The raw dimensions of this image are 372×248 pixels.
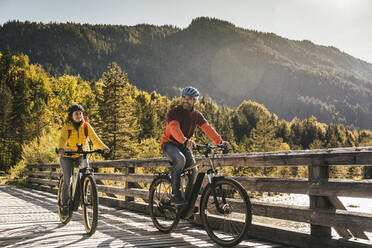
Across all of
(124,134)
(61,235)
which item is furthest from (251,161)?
(124,134)

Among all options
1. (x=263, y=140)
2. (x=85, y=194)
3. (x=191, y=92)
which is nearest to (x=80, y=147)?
(x=85, y=194)

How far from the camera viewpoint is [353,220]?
3830mm

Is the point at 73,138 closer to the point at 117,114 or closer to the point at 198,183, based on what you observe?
the point at 198,183

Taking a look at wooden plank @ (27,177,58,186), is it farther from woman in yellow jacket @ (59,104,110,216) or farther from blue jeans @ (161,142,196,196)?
blue jeans @ (161,142,196,196)

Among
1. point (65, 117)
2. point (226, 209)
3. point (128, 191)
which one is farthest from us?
point (65, 117)

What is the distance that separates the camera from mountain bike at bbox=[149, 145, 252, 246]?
14.9ft

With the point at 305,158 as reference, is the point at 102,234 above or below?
below

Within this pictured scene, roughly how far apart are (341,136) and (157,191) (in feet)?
281

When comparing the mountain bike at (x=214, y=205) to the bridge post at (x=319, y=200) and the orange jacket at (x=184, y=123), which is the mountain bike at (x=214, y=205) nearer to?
the orange jacket at (x=184, y=123)

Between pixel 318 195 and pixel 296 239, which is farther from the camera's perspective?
pixel 296 239

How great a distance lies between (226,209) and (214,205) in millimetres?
169

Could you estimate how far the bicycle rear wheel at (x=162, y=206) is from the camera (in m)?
5.71

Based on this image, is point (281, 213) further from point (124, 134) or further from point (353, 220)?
point (124, 134)

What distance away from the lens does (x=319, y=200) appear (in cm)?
431
